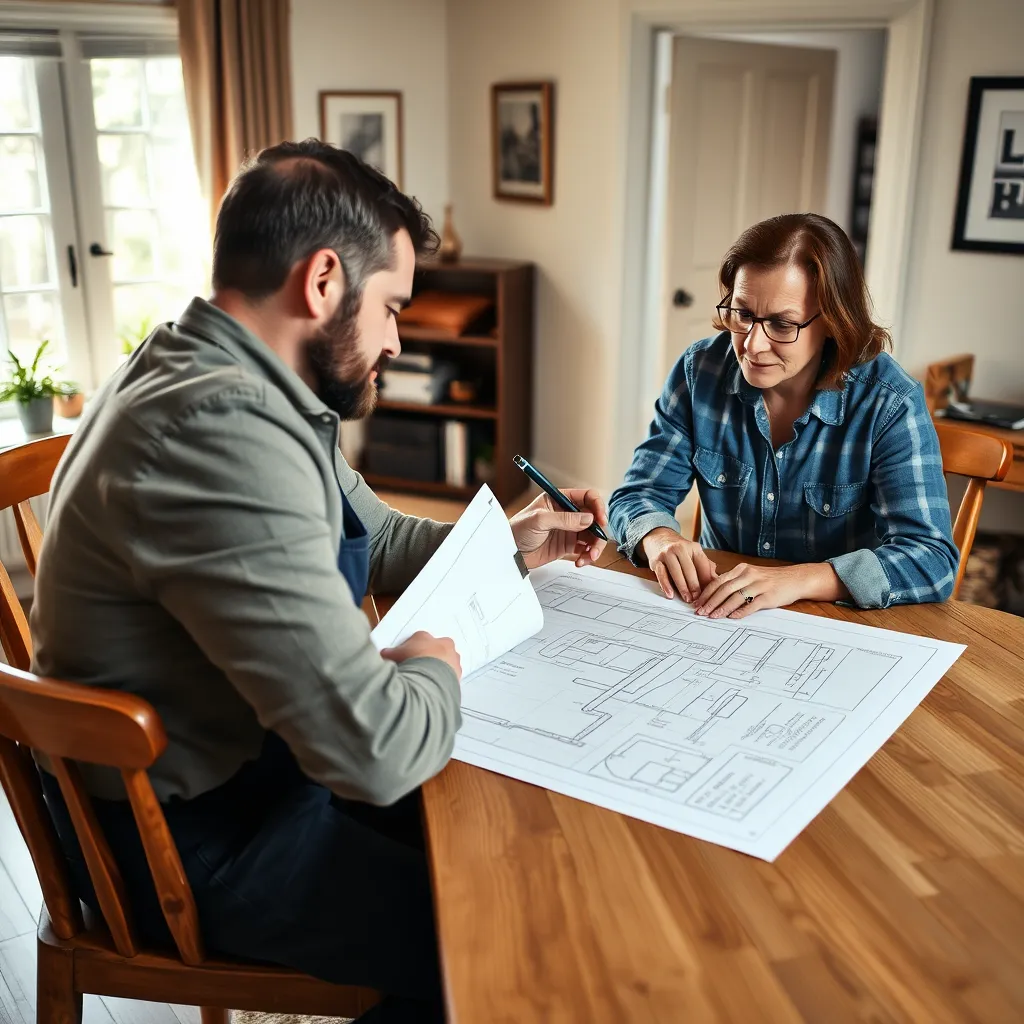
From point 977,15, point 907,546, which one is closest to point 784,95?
point 977,15

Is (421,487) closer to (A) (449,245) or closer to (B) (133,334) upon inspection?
(A) (449,245)

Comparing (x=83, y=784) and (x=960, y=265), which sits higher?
(x=960, y=265)

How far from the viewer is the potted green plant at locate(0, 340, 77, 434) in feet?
11.5

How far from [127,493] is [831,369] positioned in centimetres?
119

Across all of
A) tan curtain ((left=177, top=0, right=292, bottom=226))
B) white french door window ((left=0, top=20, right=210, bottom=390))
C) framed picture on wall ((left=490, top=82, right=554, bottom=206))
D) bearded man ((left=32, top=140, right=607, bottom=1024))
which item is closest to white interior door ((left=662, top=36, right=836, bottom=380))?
framed picture on wall ((left=490, top=82, right=554, bottom=206))

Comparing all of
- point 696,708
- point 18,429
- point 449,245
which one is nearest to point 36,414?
point 18,429

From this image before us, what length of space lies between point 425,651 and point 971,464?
3.54 feet

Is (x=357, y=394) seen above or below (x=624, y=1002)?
above

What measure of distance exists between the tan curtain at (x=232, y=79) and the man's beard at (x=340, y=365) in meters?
3.01

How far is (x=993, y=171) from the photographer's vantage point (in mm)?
3318

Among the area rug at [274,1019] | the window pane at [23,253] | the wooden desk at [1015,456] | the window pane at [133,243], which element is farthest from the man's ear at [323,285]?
the window pane at [133,243]

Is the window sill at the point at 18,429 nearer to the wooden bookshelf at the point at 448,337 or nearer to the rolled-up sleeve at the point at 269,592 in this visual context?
the wooden bookshelf at the point at 448,337

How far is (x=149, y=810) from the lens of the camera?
3.23 feet

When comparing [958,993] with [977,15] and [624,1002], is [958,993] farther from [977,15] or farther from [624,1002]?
[977,15]
